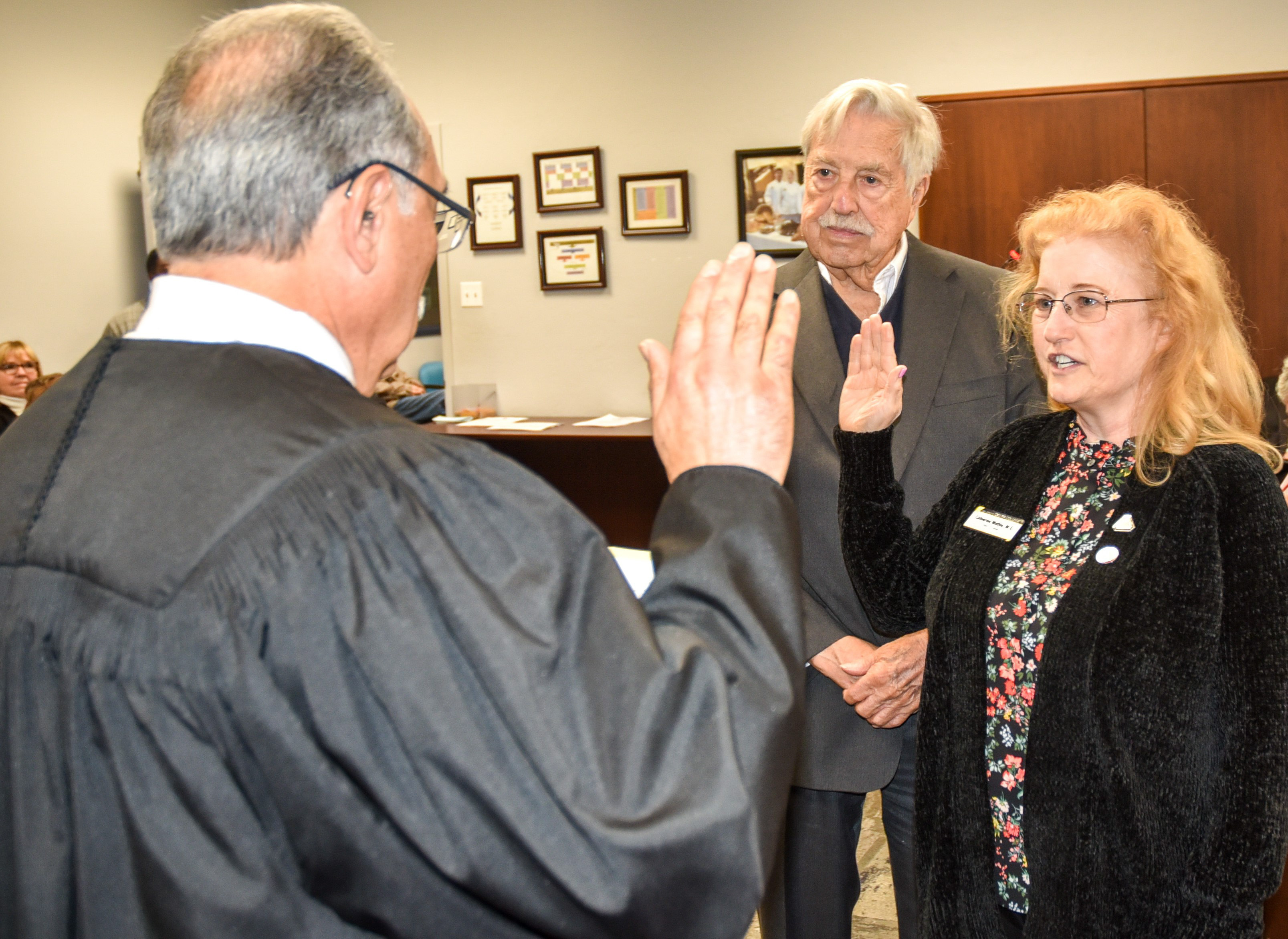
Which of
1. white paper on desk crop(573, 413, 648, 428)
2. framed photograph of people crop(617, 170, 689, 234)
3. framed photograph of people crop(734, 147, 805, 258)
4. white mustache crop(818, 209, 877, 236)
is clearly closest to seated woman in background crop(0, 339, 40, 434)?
white paper on desk crop(573, 413, 648, 428)

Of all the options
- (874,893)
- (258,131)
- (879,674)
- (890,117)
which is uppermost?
(890,117)

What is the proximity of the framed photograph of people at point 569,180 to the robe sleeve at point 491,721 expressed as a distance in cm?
524

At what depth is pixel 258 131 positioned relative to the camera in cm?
85

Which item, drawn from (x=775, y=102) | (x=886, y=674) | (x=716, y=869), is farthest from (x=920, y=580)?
(x=775, y=102)

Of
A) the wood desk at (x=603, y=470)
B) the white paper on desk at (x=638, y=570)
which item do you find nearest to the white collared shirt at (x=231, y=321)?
the white paper on desk at (x=638, y=570)

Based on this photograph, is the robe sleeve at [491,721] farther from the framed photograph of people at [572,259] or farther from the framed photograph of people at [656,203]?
the framed photograph of people at [572,259]

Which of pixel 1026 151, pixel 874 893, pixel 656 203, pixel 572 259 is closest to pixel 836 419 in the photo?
pixel 874 893

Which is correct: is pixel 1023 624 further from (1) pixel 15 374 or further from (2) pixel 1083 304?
(1) pixel 15 374

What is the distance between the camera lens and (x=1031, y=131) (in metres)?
4.33

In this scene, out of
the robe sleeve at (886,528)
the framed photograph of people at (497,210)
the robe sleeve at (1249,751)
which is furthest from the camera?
the framed photograph of people at (497,210)

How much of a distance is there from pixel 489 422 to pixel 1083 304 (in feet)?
14.5

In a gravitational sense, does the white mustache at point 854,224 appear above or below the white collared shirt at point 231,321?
above

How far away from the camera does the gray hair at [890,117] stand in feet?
7.47

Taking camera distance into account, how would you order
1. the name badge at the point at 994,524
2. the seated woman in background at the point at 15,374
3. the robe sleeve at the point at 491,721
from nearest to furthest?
the robe sleeve at the point at 491,721 < the name badge at the point at 994,524 < the seated woman in background at the point at 15,374
